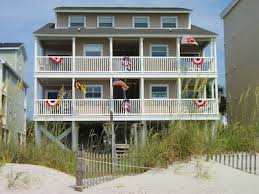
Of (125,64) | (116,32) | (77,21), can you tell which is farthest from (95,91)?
(77,21)

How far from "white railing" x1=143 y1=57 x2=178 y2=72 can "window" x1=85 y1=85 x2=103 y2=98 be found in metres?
3.75

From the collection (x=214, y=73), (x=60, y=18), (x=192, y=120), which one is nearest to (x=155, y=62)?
(x=214, y=73)

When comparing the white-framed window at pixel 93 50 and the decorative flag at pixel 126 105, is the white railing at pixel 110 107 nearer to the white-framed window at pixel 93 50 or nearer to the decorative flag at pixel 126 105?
the decorative flag at pixel 126 105

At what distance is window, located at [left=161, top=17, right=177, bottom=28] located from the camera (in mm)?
35938

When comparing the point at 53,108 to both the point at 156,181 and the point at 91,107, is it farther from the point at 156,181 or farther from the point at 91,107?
the point at 156,181

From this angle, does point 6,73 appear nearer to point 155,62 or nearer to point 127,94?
point 127,94

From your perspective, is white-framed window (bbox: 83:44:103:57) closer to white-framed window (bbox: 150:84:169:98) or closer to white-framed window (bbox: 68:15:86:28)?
white-framed window (bbox: 68:15:86:28)

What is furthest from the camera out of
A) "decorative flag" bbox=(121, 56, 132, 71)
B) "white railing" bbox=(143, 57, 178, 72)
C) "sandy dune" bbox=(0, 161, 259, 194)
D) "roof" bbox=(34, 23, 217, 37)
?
"roof" bbox=(34, 23, 217, 37)

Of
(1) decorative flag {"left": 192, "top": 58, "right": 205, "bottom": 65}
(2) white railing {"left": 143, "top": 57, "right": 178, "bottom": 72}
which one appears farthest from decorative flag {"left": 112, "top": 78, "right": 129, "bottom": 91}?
(1) decorative flag {"left": 192, "top": 58, "right": 205, "bottom": 65}

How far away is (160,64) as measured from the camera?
32125mm

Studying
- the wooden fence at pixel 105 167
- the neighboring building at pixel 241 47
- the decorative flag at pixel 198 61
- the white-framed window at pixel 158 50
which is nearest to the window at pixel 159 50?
the white-framed window at pixel 158 50

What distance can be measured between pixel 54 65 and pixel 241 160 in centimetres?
2144

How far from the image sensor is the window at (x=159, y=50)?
113ft

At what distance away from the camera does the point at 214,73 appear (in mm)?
31812
